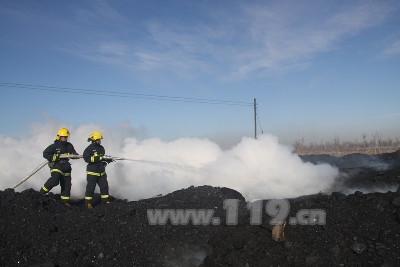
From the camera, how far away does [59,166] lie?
930 cm

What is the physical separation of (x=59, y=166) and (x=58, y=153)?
0.41m

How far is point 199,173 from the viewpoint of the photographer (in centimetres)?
1369

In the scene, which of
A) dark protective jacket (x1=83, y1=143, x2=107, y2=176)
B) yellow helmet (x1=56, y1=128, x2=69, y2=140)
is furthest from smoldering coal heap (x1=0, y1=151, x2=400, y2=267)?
yellow helmet (x1=56, y1=128, x2=69, y2=140)

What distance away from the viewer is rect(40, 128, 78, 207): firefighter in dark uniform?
922 centimetres

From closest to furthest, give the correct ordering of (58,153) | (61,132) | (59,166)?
(59,166), (58,153), (61,132)

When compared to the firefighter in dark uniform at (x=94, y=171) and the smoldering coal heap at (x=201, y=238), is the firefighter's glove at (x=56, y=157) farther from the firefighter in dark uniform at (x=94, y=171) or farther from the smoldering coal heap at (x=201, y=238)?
the smoldering coal heap at (x=201, y=238)

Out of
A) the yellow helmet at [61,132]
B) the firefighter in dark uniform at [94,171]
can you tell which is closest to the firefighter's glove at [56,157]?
the yellow helmet at [61,132]

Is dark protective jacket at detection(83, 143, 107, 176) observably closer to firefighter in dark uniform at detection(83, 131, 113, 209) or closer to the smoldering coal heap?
firefighter in dark uniform at detection(83, 131, 113, 209)

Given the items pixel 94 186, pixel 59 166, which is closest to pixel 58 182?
pixel 59 166

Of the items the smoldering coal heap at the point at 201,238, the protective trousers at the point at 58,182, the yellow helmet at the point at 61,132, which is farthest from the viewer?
the yellow helmet at the point at 61,132

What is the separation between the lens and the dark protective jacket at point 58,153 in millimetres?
9289

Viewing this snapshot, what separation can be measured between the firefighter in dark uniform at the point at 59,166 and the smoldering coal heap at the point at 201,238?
4.88 ft

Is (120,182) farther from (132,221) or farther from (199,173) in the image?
(132,221)

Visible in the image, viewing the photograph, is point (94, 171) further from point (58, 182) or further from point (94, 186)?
point (58, 182)
